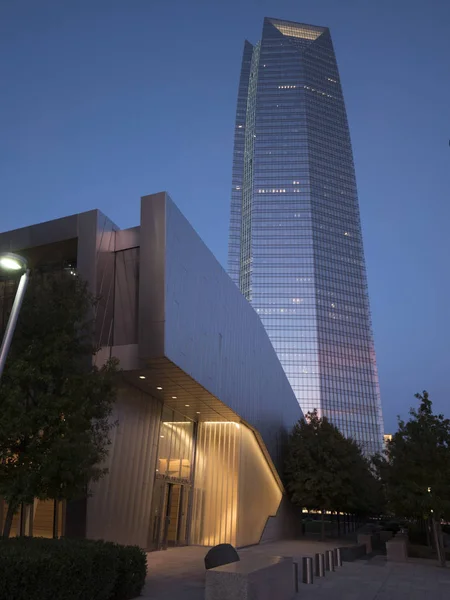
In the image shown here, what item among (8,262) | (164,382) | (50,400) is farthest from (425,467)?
(8,262)

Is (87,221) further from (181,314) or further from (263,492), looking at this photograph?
(263,492)

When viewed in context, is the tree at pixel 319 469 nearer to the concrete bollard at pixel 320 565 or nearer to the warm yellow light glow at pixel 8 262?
the concrete bollard at pixel 320 565

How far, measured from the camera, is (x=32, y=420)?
38.2 feet

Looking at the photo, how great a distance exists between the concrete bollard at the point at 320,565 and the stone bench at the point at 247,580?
6.23 meters

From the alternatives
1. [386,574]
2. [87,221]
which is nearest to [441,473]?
[386,574]

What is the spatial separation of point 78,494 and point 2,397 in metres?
2.93

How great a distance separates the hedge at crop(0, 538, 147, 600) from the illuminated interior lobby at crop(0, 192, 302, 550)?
4396 mm

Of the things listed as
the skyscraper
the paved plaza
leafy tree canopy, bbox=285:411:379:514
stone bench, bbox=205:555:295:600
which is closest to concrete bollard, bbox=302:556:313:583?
the paved plaza

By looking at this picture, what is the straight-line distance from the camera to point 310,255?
477 feet

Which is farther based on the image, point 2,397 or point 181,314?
point 181,314

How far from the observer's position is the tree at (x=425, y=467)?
22938 millimetres

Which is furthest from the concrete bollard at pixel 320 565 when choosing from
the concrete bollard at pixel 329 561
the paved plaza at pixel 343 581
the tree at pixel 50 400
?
the tree at pixel 50 400

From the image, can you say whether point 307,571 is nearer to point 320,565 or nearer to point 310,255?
point 320,565

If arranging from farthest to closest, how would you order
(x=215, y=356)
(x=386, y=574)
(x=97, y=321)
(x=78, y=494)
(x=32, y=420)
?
(x=215, y=356)
(x=386, y=574)
(x=97, y=321)
(x=78, y=494)
(x=32, y=420)
